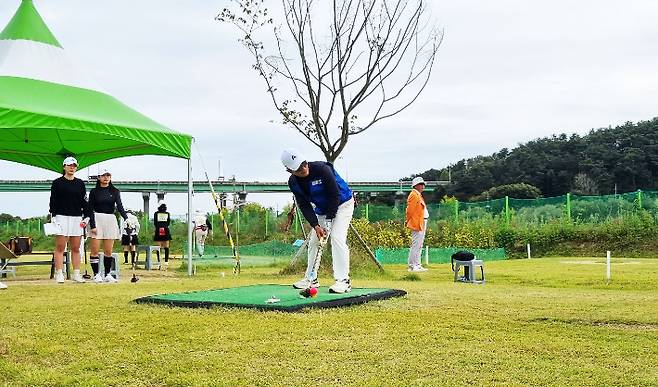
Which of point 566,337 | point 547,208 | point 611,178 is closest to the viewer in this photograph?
point 566,337

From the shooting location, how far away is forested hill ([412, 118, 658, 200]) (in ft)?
206

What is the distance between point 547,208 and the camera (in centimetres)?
2244

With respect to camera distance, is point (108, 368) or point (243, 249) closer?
point (108, 368)

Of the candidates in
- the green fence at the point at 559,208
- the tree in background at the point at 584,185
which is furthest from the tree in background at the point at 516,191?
the green fence at the point at 559,208

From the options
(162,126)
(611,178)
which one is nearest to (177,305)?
(162,126)

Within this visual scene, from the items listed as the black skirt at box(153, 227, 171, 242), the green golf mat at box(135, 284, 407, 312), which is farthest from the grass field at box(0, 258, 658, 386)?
the black skirt at box(153, 227, 171, 242)

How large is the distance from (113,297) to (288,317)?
2.89 metres

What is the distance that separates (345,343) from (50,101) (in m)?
7.89

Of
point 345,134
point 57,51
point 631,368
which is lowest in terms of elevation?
point 631,368

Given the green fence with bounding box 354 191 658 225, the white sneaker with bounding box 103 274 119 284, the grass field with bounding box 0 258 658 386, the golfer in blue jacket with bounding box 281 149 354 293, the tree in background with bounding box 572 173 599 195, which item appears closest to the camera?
the grass field with bounding box 0 258 658 386

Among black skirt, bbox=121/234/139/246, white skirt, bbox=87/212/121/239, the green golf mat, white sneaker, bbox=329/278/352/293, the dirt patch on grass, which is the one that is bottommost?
the dirt patch on grass

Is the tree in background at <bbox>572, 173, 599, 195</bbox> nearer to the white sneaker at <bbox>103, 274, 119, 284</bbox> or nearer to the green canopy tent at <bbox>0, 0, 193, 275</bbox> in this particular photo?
the green canopy tent at <bbox>0, 0, 193, 275</bbox>

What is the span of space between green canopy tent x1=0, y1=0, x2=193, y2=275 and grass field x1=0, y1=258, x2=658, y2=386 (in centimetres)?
332

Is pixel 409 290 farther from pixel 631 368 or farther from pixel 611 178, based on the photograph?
pixel 611 178
